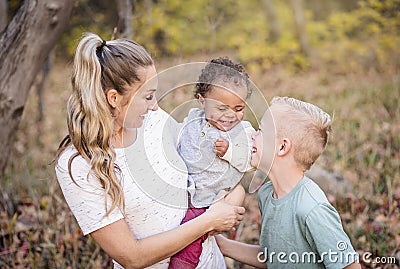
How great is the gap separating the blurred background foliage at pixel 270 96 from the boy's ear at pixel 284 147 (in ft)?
1.93

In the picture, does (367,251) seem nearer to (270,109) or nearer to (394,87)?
(270,109)

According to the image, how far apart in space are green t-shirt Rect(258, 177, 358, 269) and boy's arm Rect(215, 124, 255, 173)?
0.48 ft

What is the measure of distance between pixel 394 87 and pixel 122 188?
5.44 metres

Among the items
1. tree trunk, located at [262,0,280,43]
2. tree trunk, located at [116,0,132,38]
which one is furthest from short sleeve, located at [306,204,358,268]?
tree trunk, located at [262,0,280,43]

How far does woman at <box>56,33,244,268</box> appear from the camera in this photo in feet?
5.83

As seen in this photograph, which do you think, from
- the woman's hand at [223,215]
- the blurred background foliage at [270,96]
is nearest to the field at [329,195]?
the blurred background foliage at [270,96]

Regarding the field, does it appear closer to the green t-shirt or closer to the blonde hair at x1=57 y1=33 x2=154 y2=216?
the blonde hair at x1=57 y1=33 x2=154 y2=216

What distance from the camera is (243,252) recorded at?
83.1 inches

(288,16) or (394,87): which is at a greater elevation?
(288,16)

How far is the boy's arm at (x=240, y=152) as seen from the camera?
1.91 metres

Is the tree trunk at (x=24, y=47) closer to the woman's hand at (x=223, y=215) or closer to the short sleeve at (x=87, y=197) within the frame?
the short sleeve at (x=87, y=197)

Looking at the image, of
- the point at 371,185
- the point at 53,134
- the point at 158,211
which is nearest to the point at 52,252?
the point at 158,211

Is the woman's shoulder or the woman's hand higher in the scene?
the woman's shoulder

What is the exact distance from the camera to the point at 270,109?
1.90 metres
